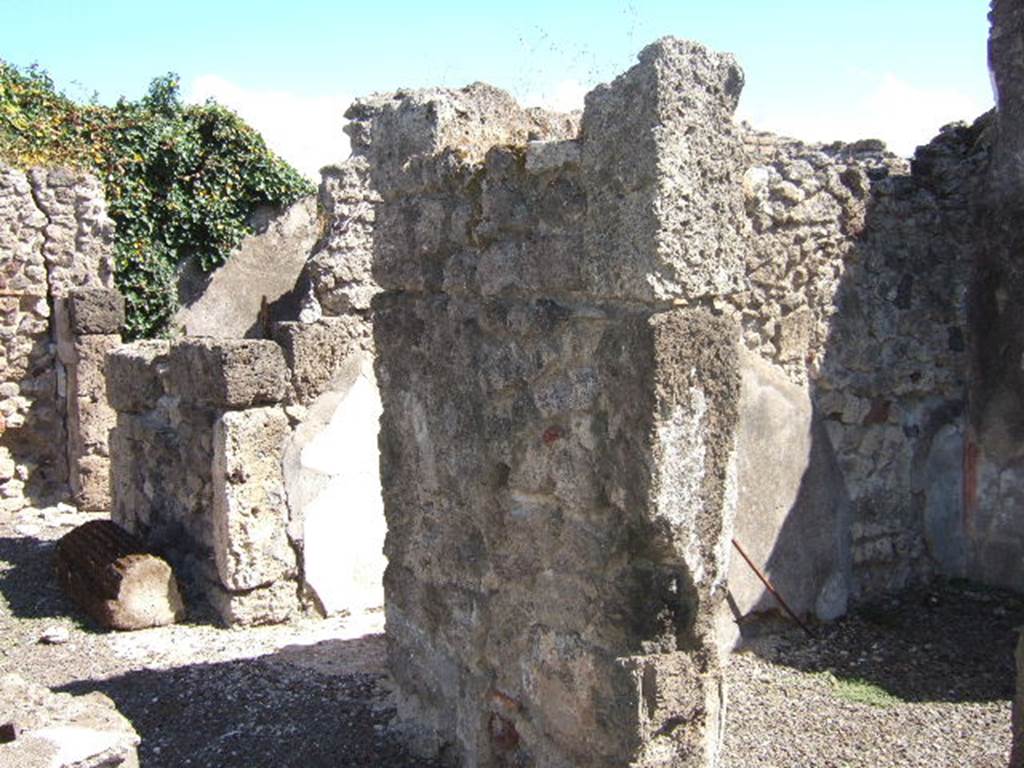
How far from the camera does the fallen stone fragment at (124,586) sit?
5.90 metres

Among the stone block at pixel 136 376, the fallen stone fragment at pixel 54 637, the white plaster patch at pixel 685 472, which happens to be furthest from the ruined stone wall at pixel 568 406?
the stone block at pixel 136 376

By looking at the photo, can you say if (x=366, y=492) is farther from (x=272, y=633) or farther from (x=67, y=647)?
(x=67, y=647)

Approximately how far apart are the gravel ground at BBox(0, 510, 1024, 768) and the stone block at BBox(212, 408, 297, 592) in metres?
0.33

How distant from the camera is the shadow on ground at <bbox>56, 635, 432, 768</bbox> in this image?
4180mm

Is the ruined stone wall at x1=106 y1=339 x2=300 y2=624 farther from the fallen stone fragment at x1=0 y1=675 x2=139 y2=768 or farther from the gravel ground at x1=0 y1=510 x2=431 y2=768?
the fallen stone fragment at x1=0 y1=675 x2=139 y2=768

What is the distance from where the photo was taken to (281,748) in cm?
424

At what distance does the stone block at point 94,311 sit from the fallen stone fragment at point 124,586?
9.76 ft

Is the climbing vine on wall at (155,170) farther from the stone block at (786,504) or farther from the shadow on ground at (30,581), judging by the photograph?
the stone block at (786,504)

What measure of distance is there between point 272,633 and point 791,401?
3086 mm

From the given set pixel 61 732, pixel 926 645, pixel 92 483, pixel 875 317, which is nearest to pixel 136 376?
pixel 92 483

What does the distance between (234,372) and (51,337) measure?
4.14 meters

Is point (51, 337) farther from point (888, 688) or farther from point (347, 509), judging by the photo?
point (888, 688)

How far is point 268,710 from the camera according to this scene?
4.64m

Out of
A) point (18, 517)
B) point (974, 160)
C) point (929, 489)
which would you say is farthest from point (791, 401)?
point (18, 517)
